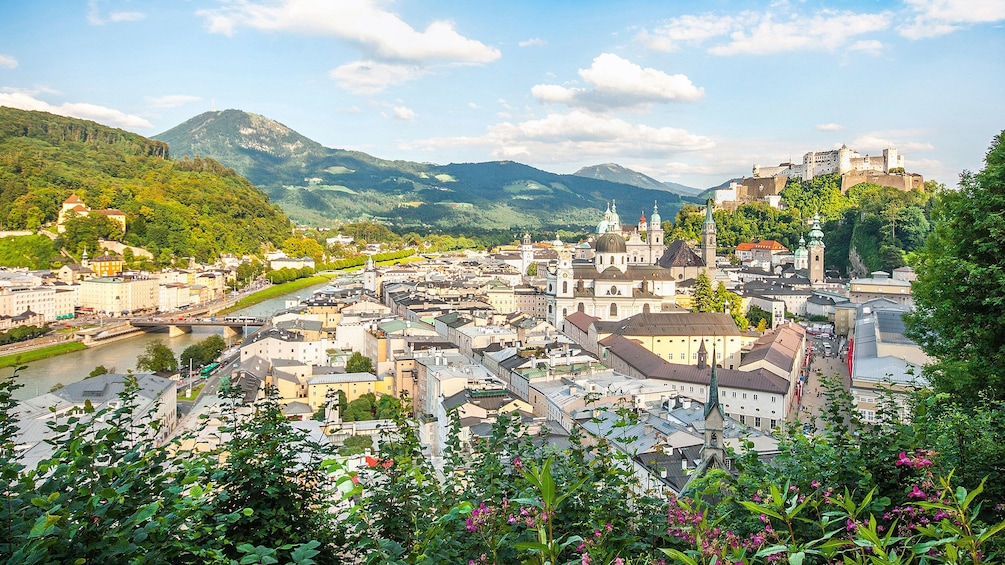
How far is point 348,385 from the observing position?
20.0 meters

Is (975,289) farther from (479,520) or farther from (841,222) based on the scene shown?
(841,222)

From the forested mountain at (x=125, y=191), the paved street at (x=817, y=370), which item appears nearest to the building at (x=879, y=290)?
the paved street at (x=817, y=370)

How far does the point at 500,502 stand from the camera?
2.33 metres

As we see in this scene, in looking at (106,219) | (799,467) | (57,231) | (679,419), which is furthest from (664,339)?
(57,231)

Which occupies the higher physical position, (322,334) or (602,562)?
(602,562)

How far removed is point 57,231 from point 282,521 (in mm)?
52984

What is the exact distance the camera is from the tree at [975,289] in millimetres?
6074

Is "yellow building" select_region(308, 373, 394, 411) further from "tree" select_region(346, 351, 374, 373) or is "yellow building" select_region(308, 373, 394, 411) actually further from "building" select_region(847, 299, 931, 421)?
"building" select_region(847, 299, 931, 421)

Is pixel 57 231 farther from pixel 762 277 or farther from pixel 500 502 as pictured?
pixel 500 502

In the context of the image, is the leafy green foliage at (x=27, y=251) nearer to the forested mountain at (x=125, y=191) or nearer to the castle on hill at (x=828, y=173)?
the forested mountain at (x=125, y=191)

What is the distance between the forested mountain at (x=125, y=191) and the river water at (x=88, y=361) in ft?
55.5

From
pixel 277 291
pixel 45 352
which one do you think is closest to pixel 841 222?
pixel 277 291

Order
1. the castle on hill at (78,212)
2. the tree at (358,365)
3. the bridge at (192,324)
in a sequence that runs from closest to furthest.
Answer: the tree at (358,365) → the bridge at (192,324) → the castle on hill at (78,212)

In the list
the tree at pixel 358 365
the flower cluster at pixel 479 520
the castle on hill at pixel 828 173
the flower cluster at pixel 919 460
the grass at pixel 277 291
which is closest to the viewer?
the flower cluster at pixel 479 520
